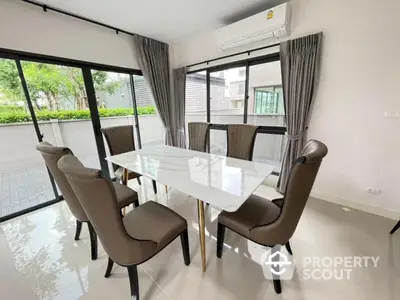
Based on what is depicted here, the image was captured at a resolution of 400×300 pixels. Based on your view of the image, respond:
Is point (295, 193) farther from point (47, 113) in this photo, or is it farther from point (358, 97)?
point (47, 113)

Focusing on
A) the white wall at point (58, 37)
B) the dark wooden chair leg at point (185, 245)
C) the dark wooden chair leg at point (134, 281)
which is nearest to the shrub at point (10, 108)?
the white wall at point (58, 37)

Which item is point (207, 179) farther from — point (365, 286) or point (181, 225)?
point (365, 286)

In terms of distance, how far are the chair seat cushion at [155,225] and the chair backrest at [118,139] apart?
1258mm

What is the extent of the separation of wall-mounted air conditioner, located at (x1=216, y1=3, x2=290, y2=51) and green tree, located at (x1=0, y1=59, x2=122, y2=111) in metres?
2.08

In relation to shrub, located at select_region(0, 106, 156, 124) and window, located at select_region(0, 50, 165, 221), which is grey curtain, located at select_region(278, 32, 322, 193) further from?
A: shrub, located at select_region(0, 106, 156, 124)

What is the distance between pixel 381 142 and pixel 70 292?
3.21m

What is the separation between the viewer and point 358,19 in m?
1.86

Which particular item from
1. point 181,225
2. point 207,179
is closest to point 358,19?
point 207,179

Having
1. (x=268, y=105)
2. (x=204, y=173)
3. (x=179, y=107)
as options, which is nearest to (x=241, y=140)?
(x=204, y=173)

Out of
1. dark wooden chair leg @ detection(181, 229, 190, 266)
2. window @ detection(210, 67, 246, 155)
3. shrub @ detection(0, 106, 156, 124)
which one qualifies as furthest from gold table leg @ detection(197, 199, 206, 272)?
shrub @ detection(0, 106, 156, 124)

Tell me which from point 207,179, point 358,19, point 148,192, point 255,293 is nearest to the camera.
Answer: point 255,293

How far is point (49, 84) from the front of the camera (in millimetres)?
2430

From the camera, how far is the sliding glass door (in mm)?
2100

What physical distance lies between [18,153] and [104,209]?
2352mm
